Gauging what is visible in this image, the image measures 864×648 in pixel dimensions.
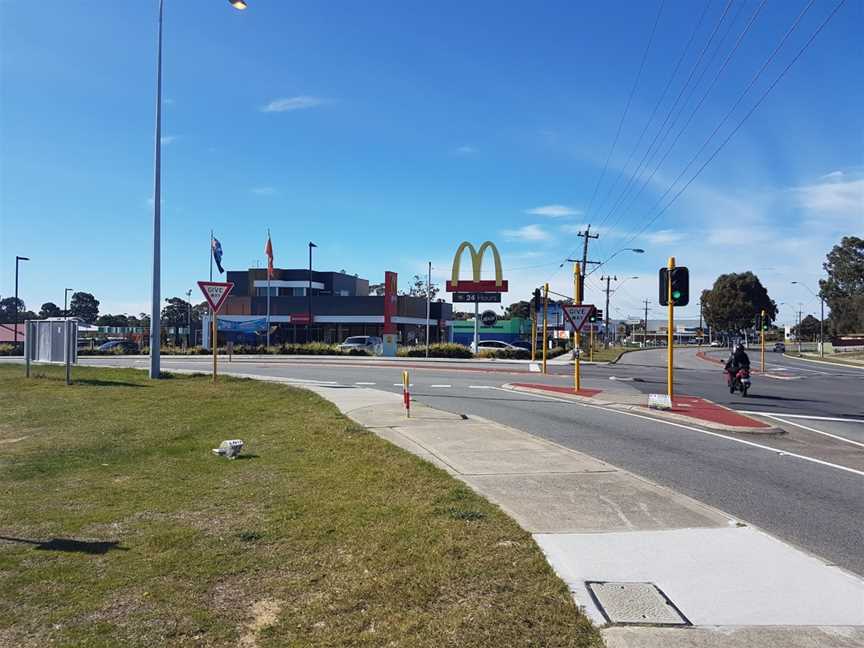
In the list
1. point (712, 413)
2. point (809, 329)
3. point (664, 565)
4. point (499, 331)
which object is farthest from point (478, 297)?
point (809, 329)

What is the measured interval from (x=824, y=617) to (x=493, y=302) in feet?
159

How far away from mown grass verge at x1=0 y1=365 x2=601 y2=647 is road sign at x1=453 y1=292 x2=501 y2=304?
137 ft

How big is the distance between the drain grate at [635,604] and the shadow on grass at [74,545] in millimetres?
3761

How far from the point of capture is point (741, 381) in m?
22.8

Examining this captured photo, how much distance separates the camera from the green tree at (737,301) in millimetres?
119438

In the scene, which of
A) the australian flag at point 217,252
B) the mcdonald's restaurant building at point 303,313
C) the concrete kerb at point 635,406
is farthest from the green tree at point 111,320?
the concrete kerb at point 635,406

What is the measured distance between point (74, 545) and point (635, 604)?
4.46 metres

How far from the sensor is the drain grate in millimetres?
4301

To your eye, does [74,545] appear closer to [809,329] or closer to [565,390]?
[565,390]

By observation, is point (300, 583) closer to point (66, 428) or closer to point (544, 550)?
point (544, 550)

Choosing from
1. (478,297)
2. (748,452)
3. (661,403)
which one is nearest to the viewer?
(748,452)

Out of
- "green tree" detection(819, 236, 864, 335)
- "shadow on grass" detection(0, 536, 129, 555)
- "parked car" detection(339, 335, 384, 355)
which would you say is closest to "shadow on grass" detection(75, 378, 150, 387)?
"shadow on grass" detection(0, 536, 129, 555)

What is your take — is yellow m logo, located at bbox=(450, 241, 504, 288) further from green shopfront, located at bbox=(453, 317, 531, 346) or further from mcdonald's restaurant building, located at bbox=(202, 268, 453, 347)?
green shopfront, located at bbox=(453, 317, 531, 346)

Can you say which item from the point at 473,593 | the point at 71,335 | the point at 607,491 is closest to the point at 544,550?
the point at 473,593
